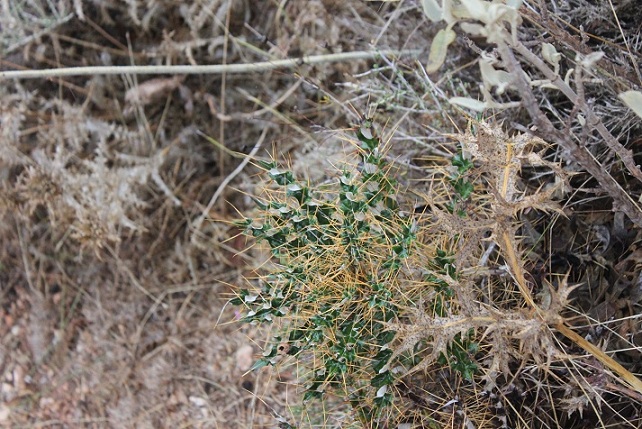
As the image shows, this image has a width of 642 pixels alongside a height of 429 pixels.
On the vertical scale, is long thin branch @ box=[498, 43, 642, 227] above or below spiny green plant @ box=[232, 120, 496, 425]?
above

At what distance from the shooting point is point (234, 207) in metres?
1.42

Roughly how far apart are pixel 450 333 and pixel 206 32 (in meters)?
1.18

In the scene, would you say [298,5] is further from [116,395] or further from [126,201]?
[116,395]

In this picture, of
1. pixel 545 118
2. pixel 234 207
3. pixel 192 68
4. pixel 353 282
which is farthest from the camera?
pixel 192 68

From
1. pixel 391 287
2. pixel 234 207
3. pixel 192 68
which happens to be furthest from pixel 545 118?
pixel 192 68

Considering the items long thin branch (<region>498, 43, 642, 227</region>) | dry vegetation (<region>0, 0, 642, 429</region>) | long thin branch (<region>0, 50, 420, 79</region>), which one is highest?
long thin branch (<region>498, 43, 642, 227</region>)

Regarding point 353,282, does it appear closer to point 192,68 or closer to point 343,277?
point 343,277

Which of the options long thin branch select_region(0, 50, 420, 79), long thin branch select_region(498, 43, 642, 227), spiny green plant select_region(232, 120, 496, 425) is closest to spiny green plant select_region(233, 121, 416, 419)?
spiny green plant select_region(232, 120, 496, 425)

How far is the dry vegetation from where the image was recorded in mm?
1187

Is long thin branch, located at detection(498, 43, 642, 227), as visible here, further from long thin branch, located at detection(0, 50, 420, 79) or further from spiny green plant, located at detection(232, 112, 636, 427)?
long thin branch, located at detection(0, 50, 420, 79)

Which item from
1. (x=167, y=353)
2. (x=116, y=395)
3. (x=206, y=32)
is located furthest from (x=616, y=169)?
(x=116, y=395)

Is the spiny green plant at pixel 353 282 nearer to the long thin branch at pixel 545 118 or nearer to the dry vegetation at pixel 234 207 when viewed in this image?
the dry vegetation at pixel 234 207

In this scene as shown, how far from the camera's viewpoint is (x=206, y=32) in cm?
183

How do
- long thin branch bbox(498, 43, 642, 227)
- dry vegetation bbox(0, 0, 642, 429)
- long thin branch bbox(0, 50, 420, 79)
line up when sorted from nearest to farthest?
long thin branch bbox(498, 43, 642, 227)
dry vegetation bbox(0, 0, 642, 429)
long thin branch bbox(0, 50, 420, 79)
